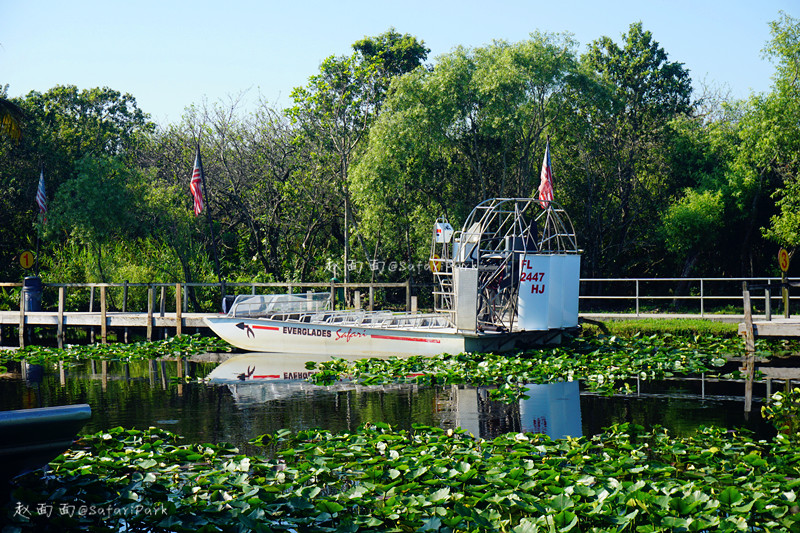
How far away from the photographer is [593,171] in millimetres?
30484

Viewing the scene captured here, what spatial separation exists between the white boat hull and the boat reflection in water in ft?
3.20

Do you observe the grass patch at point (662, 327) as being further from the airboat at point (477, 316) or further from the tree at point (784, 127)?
the tree at point (784, 127)

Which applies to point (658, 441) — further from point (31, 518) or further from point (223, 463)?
point (31, 518)

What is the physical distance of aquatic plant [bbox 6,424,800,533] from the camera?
656 centimetres

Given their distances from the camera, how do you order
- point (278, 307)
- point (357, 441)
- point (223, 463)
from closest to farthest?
point (223, 463)
point (357, 441)
point (278, 307)

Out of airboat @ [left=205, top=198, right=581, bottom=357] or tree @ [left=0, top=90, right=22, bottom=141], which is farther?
tree @ [left=0, top=90, right=22, bottom=141]

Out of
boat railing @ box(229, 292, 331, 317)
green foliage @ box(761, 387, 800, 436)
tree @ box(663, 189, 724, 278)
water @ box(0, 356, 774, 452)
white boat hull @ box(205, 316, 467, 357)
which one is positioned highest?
tree @ box(663, 189, 724, 278)

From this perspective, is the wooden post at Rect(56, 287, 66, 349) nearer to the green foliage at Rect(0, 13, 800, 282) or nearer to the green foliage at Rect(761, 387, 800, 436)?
the green foliage at Rect(0, 13, 800, 282)

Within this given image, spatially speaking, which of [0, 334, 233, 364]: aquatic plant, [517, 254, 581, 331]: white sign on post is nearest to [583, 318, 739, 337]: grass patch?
[517, 254, 581, 331]: white sign on post

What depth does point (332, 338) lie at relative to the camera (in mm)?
19453

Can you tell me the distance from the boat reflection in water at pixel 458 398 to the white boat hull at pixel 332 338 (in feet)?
3.20

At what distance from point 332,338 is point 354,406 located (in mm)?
6417

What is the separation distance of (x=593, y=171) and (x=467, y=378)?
17485 millimetres

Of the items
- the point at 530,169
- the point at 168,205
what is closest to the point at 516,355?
the point at 530,169
